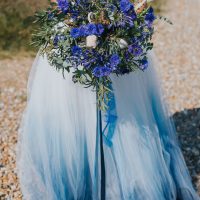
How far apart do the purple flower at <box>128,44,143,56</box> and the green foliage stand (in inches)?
206

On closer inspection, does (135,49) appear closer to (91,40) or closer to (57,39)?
(91,40)

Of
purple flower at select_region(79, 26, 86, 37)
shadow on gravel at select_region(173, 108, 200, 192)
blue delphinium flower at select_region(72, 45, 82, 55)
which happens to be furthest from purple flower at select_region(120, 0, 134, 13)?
shadow on gravel at select_region(173, 108, 200, 192)

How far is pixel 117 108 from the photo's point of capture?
457 cm

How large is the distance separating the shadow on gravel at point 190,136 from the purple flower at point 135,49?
6.73ft

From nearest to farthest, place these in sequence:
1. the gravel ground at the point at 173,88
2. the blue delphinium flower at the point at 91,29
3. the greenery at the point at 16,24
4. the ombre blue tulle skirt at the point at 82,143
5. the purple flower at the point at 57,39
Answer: the blue delphinium flower at the point at 91,29
the purple flower at the point at 57,39
the ombre blue tulle skirt at the point at 82,143
the gravel ground at the point at 173,88
the greenery at the point at 16,24

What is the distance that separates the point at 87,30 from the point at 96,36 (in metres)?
0.08

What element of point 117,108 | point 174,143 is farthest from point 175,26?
point 117,108

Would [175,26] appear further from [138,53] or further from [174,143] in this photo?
[138,53]

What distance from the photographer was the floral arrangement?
3.99m

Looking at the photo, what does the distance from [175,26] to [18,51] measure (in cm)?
334

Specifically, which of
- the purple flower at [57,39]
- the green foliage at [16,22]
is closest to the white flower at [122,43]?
the purple flower at [57,39]

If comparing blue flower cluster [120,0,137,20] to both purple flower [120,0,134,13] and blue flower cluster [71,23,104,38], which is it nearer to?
purple flower [120,0,134,13]

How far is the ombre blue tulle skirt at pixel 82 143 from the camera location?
177 inches

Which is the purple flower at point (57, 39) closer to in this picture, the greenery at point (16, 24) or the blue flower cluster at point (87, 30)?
the blue flower cluster at point (87, 30)
